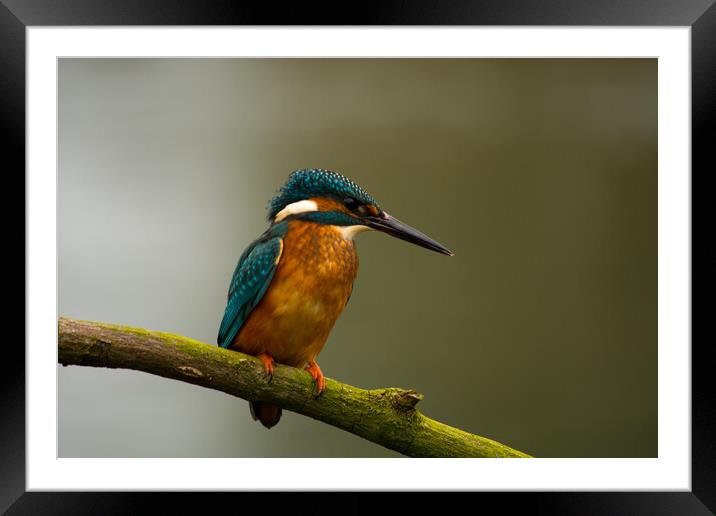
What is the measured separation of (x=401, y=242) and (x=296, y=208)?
0.60 m

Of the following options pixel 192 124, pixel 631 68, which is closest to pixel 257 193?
pixel 192 124

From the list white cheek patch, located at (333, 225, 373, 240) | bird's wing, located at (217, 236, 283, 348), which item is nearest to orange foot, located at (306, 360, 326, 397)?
bird's wing, located at (217, 236, 283, 348)

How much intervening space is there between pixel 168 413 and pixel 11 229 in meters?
0.82

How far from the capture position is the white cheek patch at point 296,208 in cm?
251

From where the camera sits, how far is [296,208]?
2.53m

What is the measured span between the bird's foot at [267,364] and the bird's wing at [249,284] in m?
0.15

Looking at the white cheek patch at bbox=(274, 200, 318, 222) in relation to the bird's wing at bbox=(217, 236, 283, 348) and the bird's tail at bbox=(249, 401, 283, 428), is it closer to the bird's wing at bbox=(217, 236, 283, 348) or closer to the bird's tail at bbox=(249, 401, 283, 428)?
the bird's wing at bbox=(217, 236, 283, 348)

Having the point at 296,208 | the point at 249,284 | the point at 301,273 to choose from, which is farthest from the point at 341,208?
the point at 249,284

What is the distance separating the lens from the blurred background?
254cm

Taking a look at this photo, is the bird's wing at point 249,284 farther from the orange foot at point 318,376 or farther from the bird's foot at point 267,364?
the orange foot at point 318,376

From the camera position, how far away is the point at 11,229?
7.61 ft

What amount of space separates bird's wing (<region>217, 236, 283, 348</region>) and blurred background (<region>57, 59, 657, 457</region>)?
0.32 meters

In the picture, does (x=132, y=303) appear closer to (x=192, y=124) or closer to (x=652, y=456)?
(x=192, y=124)

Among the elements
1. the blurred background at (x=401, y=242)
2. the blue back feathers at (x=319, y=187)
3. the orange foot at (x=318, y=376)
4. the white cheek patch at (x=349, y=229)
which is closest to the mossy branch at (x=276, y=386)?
the orange foot at (x=318, y=376)
